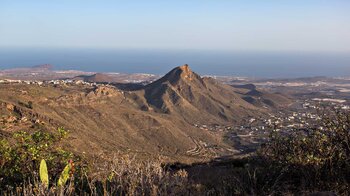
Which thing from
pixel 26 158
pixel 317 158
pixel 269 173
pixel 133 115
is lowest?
pixel 133 115

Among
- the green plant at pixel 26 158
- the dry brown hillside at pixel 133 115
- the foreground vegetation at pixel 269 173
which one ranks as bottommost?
the dry brown hillside at pixel 133 115

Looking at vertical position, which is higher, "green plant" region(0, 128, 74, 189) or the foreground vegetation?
the foreground vegetation

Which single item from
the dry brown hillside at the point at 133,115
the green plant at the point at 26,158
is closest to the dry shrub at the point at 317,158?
the green plant at the point at 26,158

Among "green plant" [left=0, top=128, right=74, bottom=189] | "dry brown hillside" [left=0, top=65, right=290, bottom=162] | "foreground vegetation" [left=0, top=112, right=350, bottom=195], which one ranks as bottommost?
"dry brown hillside" [left=0, top=65, right=290, bottom=162]

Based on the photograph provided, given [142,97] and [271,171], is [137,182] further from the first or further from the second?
[142,97]

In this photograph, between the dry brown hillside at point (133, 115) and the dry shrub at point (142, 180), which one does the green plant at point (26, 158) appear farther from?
the dry brown hillside at point (133, 115)

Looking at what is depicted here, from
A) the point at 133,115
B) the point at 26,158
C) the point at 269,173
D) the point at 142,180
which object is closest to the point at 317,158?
the point at 269,173

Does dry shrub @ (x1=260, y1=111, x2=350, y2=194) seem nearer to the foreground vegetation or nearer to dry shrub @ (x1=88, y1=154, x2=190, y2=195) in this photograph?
the foreground vegetation

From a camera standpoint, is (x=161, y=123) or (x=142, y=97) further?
(x=142, y=97)

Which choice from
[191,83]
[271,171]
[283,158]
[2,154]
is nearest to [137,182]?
[271,171]

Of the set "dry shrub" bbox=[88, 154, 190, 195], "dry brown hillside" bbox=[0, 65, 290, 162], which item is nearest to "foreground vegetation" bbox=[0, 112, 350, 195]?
"dry shrub" bbox=[88, 154, 190, 195]

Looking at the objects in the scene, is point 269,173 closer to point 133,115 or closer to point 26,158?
point 26,158
